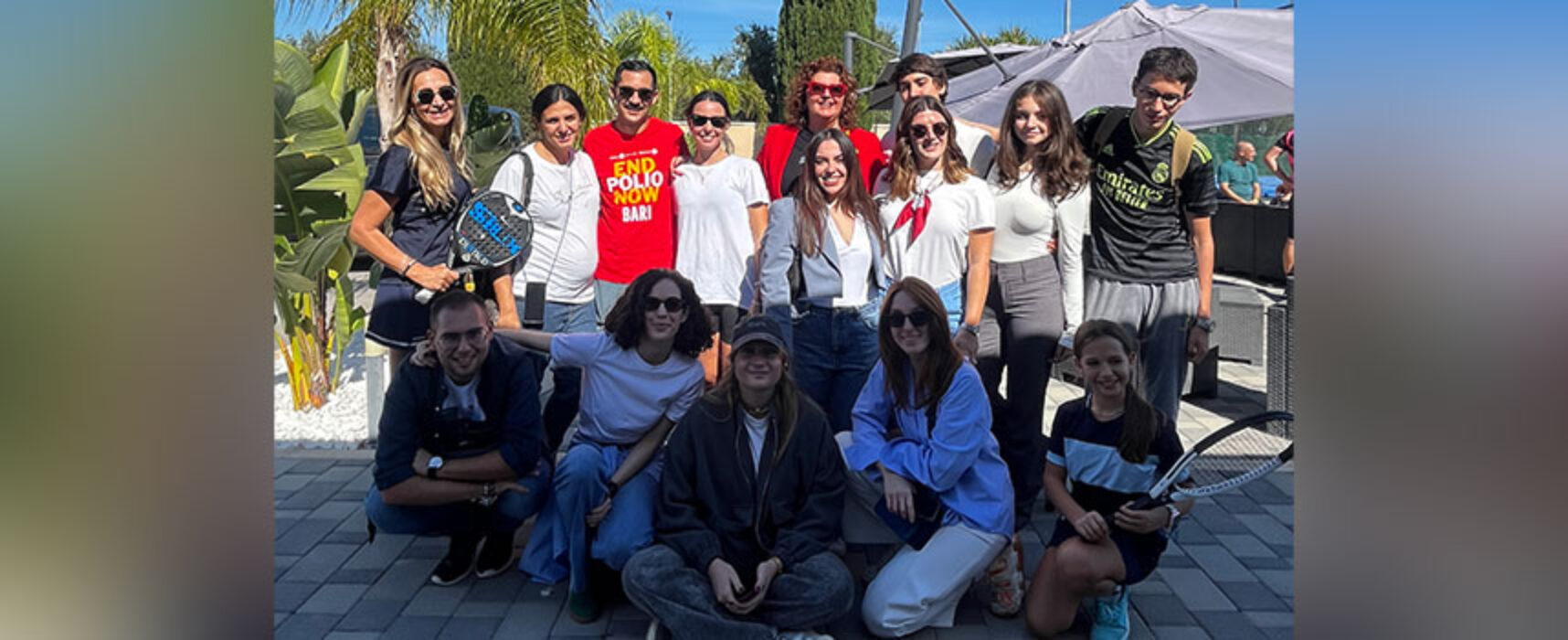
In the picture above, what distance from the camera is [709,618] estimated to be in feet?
11.3

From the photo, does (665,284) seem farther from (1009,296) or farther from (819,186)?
(1009,296)

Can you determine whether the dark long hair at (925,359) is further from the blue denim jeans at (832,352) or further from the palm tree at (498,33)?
the palm tree at (498,33)

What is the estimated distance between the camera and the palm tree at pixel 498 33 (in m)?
8.34

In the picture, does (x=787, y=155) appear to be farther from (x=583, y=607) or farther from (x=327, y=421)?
(x=327, y=421)

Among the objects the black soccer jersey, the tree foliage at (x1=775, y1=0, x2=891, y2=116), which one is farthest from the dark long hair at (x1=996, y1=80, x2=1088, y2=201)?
the tree foliage at (x1=775, y1=0, x2=891, y2=116)

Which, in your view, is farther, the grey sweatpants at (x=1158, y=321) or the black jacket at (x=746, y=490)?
the grey sweatpants at (x=1158, y=321)

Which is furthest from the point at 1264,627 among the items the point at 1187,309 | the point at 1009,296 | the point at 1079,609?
the point at 1009,296

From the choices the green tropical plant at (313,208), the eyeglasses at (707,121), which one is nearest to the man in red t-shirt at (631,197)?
the eyeglasses at (707,121)

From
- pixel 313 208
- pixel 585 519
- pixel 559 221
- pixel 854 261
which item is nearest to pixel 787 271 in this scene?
pixel 854 261

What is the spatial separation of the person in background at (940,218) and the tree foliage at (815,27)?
27.9 metres

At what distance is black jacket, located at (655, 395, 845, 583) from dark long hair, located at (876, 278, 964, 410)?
0.29 m

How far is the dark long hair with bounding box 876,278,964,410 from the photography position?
377 cm

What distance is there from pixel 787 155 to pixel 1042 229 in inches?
42.9
